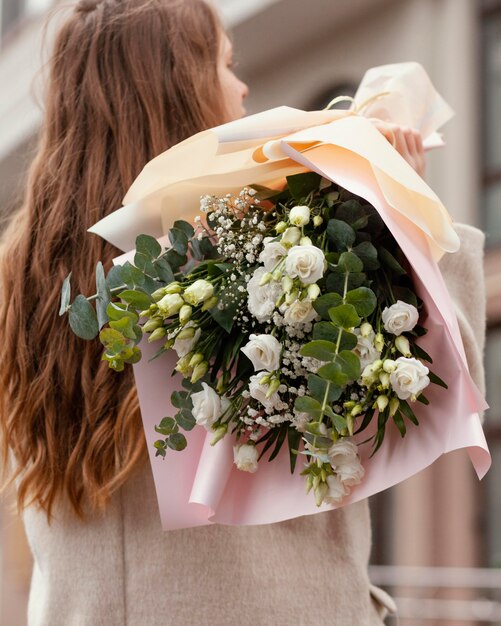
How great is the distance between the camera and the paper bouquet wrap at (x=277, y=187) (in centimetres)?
119

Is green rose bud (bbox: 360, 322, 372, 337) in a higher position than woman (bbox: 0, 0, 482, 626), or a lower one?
higher

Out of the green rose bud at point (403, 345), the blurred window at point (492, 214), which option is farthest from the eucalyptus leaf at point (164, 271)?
the blurred window at point (492, 214)

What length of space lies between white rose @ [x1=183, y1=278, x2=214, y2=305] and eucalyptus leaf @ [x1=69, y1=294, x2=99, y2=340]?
148mm

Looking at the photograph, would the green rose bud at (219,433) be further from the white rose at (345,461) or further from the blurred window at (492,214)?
the blurred window at (492,214)

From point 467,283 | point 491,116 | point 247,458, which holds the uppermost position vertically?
point 247,458

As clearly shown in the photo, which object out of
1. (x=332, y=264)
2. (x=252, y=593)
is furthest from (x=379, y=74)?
(x=252, y=593)

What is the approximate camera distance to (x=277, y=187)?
1338 millimetres

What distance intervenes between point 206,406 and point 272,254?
213 mm

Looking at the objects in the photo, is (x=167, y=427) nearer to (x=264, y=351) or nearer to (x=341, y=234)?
(x=264, y=351)

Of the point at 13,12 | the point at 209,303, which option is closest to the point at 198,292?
the point at 209,303

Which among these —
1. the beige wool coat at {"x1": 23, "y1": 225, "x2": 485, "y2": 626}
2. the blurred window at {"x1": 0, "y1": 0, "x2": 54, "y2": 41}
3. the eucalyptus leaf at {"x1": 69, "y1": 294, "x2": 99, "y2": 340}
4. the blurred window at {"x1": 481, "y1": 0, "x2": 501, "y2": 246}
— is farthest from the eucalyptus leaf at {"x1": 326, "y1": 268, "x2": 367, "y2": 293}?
the blurred window at {"x1": 0, "y1": 0, "x2": 54, "y2": 41}

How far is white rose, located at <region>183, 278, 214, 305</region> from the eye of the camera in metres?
1.21

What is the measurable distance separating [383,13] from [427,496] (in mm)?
4211

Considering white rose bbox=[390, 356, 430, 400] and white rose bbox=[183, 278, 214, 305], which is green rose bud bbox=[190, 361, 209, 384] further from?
white rose bbox=[390, 356, 430, 400]
